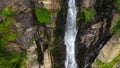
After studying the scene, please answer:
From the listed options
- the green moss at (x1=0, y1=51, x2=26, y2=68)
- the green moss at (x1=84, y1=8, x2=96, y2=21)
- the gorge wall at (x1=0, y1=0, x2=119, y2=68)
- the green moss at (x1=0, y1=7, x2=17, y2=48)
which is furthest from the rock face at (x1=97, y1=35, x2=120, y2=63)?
the green moss at (x1=0, y1=7, x2=17, y2=48)

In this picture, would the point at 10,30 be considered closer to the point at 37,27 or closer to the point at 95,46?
the point at 37,27

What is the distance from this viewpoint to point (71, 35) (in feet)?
72.8

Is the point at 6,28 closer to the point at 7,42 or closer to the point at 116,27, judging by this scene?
the point at 7,42

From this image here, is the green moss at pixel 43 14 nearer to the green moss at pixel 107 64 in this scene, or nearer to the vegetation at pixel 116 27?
the green moss at pixel 107 64

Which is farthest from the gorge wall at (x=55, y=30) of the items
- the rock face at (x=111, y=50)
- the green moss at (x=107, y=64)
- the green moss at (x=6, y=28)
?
the green moss at (x=107, y=64)

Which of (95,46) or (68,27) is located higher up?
(68,27)

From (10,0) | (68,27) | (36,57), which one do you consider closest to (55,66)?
(36,57)

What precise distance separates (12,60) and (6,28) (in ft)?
7.91

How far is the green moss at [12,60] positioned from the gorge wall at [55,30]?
31 cm

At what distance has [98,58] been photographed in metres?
21.8

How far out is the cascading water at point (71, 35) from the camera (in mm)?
21756

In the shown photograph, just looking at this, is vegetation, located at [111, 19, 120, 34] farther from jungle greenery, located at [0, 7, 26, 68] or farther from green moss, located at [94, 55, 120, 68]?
jungle greenery, located at [0, 7, 26, 68]

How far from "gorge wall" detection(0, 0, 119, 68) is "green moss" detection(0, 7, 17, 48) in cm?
22

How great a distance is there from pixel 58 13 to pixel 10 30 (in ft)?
12.5
